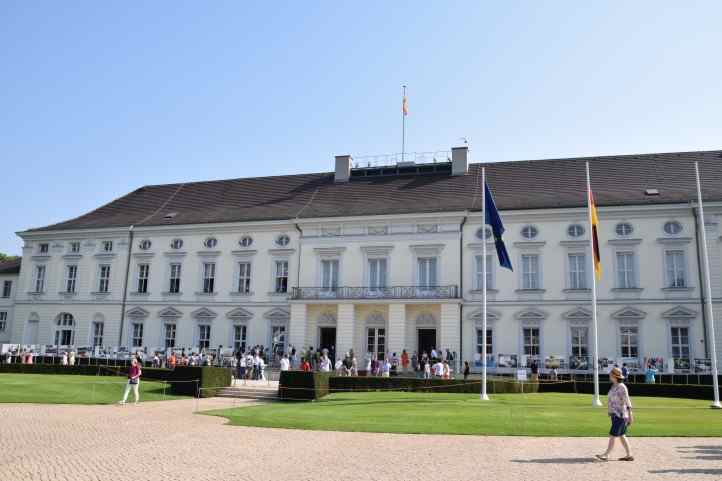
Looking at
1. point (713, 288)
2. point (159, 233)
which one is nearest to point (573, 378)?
point (713, 288)

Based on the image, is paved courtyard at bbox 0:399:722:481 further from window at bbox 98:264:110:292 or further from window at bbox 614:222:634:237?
window at bbox 98:264:110:292

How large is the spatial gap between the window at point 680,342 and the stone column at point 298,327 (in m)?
20.0

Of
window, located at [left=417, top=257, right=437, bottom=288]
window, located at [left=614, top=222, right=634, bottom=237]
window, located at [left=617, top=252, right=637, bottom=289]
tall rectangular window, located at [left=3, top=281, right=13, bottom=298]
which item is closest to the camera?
window, located at [left=617, top=252, right=637, bottom=289]

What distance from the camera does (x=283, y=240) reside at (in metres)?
40.5

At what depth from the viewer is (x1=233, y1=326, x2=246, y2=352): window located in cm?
4059

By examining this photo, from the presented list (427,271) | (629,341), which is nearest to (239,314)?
(427,271)

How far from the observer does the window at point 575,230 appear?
35.1 metres

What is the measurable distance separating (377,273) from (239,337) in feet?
32.6

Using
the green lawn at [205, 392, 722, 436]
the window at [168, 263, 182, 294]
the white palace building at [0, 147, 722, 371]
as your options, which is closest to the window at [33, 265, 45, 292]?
the white palace building at [0, 147, 722, 371]

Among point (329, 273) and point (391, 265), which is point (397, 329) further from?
point (329, 273)

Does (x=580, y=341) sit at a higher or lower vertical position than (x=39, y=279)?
lower

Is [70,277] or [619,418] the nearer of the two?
[619,418]

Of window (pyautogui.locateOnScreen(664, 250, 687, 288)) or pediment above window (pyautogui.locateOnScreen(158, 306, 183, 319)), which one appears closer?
window (pyautogui.locateOnScreen(664, 250, 687, 288))

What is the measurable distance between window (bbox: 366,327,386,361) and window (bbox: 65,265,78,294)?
2181cm
